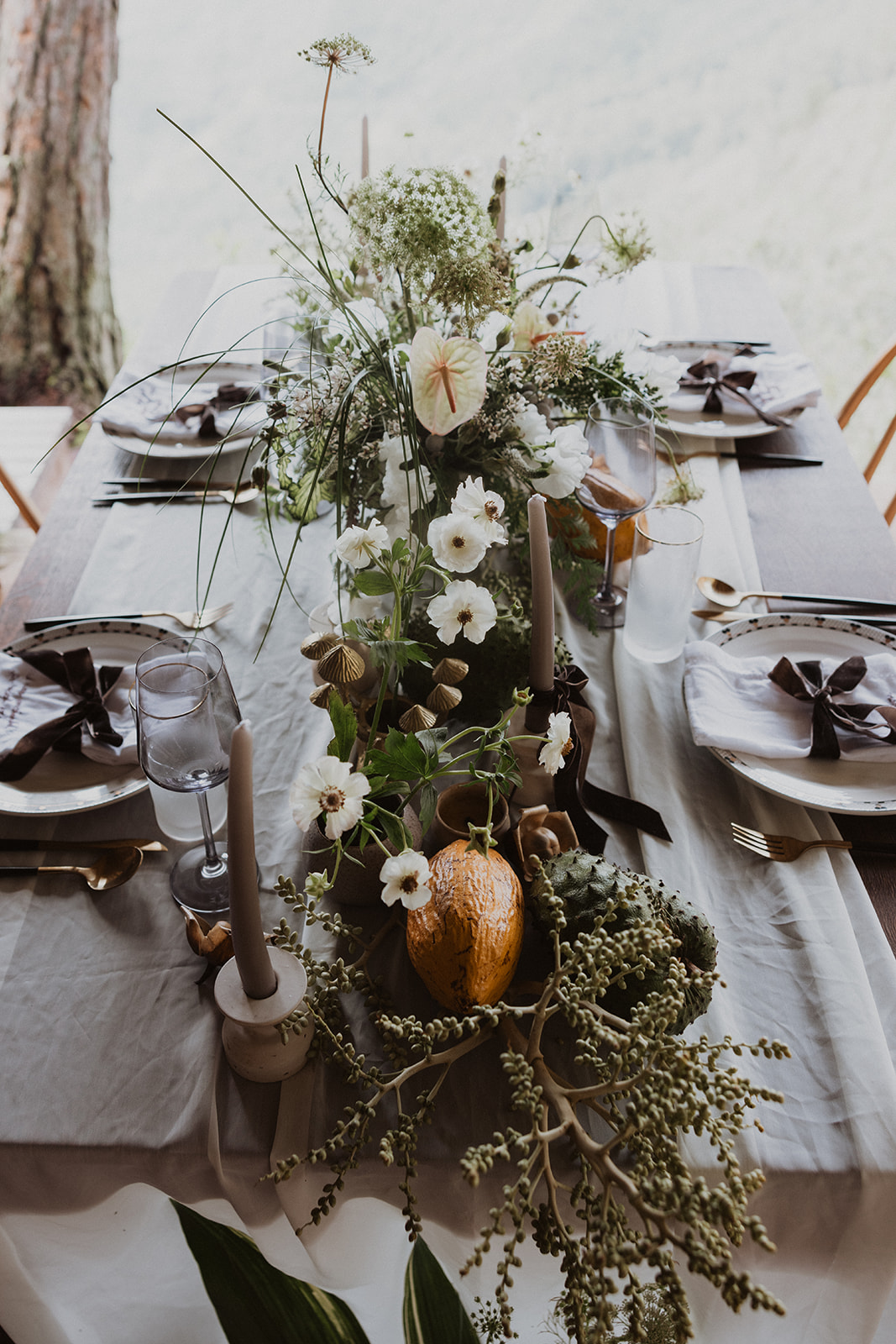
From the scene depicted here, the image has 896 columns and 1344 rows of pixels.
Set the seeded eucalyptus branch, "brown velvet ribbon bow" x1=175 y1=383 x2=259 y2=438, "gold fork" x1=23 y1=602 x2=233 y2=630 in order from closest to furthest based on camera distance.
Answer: the seeded eucalyptus branch
"gold fork" x1=23 y1=602 x2=233 y2=630
"brown velvet ribbon bow" x1=175 y1=383 x2=259 y2=438

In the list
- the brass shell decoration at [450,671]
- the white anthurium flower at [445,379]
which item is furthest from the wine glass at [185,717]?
the white anthurium flower at [445,379]

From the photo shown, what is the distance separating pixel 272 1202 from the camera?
685 mm

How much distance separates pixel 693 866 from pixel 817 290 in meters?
3.71

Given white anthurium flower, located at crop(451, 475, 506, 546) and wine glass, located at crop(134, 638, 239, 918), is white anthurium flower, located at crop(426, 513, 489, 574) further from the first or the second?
wine glass, located at crop(134, 638, 239, 918)

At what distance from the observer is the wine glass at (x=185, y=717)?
0.71m

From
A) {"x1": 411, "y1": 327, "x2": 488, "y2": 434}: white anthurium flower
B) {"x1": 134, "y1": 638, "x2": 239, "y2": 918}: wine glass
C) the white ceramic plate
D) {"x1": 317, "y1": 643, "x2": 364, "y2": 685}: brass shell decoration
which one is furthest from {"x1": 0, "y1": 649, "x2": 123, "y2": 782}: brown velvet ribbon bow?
the white ceramic plate

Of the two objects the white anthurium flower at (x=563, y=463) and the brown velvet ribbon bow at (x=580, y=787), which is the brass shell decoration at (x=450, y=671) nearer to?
the brown velvet ribbon bow at (x=580, y=787)

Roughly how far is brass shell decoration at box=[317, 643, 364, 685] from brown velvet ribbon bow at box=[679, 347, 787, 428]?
1.02 m

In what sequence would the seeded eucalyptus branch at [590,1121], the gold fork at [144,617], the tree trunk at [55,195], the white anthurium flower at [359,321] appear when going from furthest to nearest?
the tree trunk at [55,195], the gold fork at [144,617], the white anthurium flower at [359,321], the seeded eucalyptus branch at [590,1121]

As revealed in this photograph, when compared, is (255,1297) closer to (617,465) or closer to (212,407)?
(617,465)

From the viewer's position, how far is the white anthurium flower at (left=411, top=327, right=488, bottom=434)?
30.5 inches

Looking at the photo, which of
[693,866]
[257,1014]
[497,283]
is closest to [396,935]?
[257,1014]

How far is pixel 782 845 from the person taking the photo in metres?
0.88

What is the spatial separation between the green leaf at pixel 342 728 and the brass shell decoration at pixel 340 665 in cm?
3
